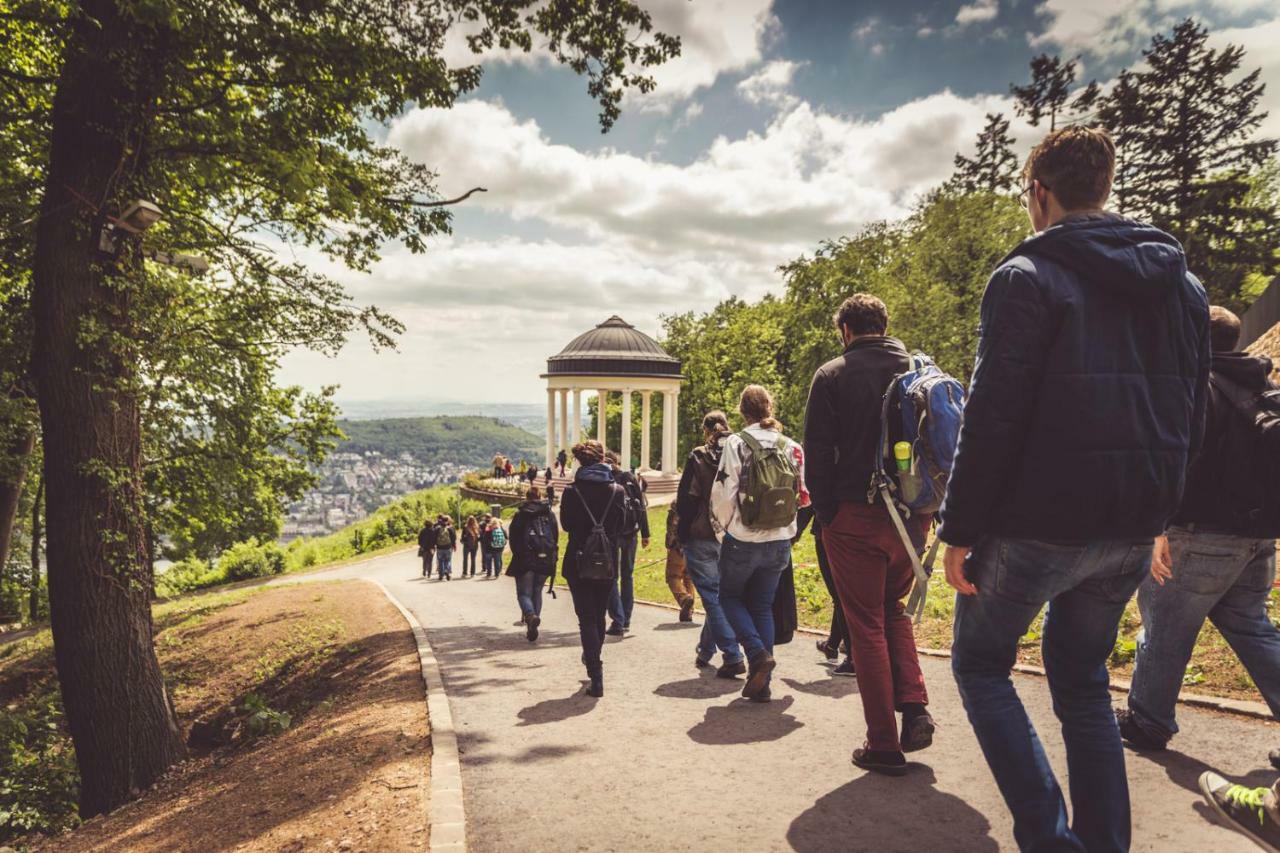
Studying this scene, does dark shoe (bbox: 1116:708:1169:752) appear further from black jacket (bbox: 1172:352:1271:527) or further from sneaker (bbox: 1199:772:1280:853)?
black jacket (bbox: 1172:352:1271:527)

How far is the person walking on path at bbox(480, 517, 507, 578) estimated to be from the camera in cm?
1998

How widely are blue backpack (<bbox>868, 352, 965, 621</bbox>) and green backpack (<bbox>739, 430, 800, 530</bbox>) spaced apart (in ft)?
4.27

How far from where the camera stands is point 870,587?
12.5 ft

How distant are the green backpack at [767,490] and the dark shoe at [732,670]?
148cm

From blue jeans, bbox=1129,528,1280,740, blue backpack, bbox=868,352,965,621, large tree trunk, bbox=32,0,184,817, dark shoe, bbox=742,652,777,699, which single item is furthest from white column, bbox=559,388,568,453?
blue jeans, bbox=1129,528,1280,740

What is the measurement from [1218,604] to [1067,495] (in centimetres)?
213

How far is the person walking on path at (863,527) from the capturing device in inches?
148

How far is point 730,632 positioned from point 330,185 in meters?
5.89

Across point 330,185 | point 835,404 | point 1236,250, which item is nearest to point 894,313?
point 1236,250

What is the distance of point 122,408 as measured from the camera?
23.3 ft

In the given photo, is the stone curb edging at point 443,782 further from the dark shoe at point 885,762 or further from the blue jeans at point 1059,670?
the blue jeans at point 1059,670

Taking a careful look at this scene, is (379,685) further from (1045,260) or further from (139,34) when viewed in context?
(1045,260)

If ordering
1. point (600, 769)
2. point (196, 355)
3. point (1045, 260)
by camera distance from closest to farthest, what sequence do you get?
1. point (1045, 260)
2. point (600, 769)
3. point (196, 355)

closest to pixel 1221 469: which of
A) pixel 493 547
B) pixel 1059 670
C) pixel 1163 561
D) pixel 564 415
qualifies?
pixel 1163 561
